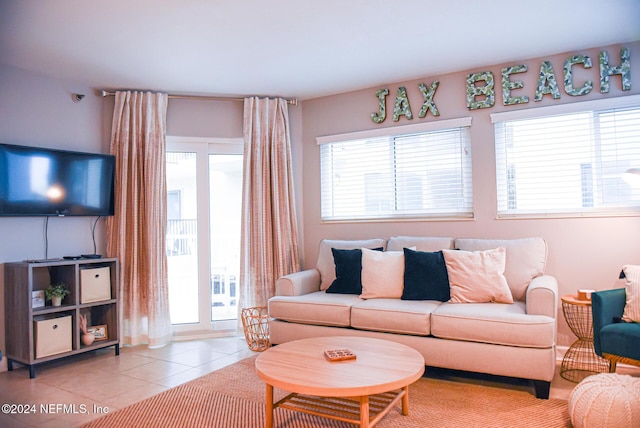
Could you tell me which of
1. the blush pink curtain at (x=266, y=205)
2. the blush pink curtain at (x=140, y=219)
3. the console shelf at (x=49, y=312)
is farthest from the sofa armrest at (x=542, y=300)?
the console shelf at (x=49, y=312)

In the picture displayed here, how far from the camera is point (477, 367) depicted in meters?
2.73

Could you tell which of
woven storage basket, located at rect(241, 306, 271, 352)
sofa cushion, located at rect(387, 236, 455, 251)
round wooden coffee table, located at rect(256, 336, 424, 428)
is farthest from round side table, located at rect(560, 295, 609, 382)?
woven storage basket, located at rect(241, 306, 271, 352)

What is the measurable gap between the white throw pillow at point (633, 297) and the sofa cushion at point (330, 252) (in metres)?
1.88

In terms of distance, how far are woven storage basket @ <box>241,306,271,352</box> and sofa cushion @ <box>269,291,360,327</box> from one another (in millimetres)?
380

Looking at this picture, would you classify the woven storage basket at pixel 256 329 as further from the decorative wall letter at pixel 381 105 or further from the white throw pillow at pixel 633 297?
the white throw pillow at pixel 633 297

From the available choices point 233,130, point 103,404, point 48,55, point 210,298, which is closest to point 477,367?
point 103,404

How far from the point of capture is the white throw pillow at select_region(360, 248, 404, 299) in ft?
11.3

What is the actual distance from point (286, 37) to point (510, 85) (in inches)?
78.3

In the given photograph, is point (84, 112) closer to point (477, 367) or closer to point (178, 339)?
point (178, 339)

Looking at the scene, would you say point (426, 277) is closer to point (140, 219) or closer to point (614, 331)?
point (614, 331)

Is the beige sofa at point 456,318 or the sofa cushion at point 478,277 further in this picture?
the sofa cushion at point 478,277

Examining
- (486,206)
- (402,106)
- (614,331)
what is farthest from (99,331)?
(614,331)

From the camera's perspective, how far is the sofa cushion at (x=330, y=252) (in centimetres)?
396

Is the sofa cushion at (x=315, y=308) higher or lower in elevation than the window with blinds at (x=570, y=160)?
lower
